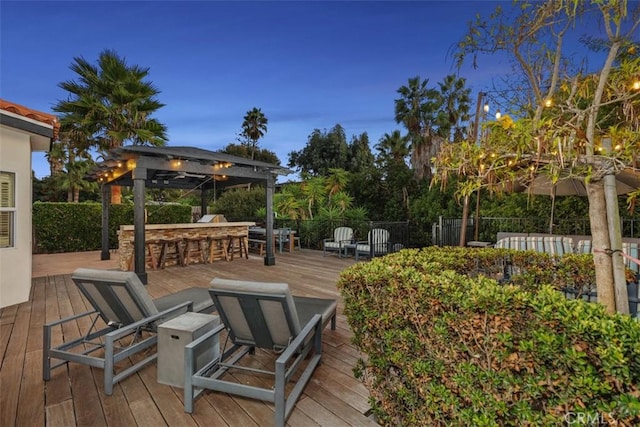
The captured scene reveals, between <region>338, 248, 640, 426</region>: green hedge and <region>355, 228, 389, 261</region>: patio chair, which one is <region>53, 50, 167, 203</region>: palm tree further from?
<region>338, 248, 640, 426</region>: green hedge

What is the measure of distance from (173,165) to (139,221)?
1.34m

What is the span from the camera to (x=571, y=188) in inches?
237

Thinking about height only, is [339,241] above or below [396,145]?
below

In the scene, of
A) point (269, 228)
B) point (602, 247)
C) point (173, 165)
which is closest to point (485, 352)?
point (602, 247)

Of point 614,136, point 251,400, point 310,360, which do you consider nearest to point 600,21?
point 614,136

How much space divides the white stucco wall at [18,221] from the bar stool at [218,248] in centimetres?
388

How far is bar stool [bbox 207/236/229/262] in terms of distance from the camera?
8.55 m

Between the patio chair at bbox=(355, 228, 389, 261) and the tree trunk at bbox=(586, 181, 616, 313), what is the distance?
642cm

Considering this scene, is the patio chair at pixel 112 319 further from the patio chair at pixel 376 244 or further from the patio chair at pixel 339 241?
the patio chair at pixel 339 241

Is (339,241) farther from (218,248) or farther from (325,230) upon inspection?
(218,248)

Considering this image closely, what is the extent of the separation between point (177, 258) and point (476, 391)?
8070mm

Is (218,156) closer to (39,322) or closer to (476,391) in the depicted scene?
(39,322)

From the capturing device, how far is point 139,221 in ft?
20.7

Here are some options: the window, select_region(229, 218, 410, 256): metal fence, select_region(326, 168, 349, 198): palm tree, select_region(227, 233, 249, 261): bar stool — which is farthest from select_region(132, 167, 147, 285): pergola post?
select_region(326, 168, 349, 198): palm tree
